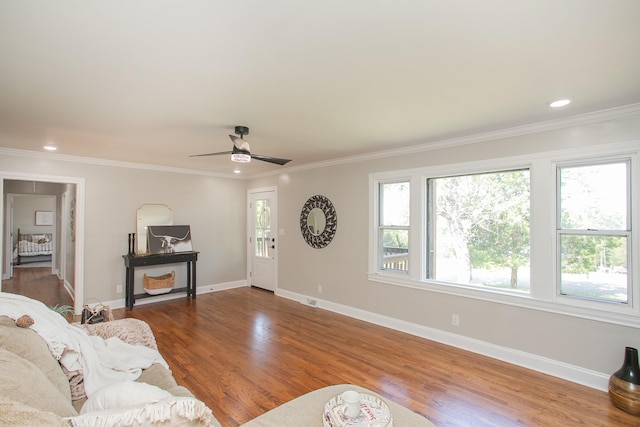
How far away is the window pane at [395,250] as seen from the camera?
4230 millimetres

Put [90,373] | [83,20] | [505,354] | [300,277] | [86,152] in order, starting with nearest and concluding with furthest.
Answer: [83,20] < [90,373] < [505,354] < [86,152] < [300,277]

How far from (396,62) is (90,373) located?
253 cm

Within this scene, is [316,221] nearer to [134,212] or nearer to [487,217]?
[487,217]

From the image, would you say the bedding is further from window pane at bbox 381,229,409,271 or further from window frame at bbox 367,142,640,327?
window frame at bbox 367,142,640,327

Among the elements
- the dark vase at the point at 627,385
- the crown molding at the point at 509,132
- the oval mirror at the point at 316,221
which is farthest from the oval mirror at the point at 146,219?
the dark vase at the point at 627,385

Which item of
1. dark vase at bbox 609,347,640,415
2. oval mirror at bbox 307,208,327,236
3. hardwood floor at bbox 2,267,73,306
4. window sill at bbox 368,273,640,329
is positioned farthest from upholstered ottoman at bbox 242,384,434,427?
hardwood floor at bbox 2,267,73,306

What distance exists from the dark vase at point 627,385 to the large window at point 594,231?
0.50 metres

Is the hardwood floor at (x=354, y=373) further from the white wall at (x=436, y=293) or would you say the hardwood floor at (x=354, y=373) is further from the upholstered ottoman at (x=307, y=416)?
the upholstered ottoman at (x=307, y=416)

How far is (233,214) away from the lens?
6.54m

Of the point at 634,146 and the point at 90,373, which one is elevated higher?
the point at 634,146

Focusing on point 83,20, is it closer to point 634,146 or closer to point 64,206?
point 634,146

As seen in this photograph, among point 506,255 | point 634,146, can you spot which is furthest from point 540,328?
point 634,146

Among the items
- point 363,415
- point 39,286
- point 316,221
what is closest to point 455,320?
point 316,221

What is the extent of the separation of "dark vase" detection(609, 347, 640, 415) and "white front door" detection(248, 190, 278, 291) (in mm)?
4798
